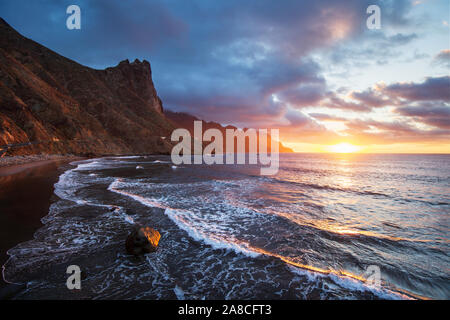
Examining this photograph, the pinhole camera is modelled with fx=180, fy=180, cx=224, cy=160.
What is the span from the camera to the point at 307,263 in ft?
18.1

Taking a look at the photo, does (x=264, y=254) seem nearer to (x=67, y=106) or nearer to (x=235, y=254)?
(x=235, y=254)

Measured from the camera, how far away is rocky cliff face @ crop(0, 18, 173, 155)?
41.4 metres

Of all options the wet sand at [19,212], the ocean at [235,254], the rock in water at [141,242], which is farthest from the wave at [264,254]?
the wet sand at [19,212]

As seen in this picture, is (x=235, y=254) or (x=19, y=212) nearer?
(x=235, y=254)

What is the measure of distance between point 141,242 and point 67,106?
80.2 meters

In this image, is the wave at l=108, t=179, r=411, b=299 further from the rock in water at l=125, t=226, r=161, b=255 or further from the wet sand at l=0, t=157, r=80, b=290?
the wet sand at l=0, t=157, r=80, b=290

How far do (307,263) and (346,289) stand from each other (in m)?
1.21

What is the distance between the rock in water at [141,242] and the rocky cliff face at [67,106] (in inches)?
1713

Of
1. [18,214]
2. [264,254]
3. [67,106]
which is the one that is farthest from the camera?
[67,106]

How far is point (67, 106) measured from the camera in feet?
205

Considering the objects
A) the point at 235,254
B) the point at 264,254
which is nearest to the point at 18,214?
the point at 235,254

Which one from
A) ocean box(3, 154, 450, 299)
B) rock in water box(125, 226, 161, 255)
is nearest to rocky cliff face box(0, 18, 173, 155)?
ocean box(3, 154, 450, 299)

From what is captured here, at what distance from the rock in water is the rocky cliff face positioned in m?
43.5
